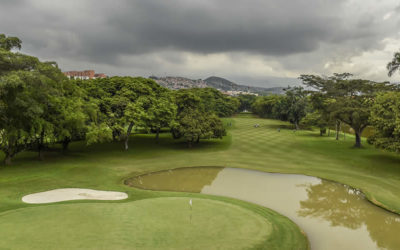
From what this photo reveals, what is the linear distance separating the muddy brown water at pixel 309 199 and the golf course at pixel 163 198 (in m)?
0.94

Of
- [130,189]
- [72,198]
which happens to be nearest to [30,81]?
[72,198]

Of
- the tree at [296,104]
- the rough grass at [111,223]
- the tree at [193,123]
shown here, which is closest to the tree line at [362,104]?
the tree at [296,104]

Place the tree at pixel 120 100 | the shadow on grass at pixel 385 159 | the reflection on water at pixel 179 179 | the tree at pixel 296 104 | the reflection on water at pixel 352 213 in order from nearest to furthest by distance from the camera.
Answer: the reflection on water at pixel 352 213, the reflection on water at pixel 179 179, the shadow on grass at pixel 385 159, the tree at pixel 120 100, the tree at pixel 296 104

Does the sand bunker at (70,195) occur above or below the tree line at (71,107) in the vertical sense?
below

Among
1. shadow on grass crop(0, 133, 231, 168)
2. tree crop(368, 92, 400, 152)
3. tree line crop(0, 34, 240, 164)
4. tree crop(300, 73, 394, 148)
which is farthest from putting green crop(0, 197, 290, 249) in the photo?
tree crop(300, 73, 394, 148)

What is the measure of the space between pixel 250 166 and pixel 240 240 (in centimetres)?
1894

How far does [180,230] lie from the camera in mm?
10617

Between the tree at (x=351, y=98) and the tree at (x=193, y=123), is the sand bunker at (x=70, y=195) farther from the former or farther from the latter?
the tree at (x=351, y=98)

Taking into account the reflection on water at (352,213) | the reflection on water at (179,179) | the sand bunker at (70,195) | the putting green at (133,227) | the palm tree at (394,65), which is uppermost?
the palm tree at (394,65)

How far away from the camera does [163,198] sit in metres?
15.8

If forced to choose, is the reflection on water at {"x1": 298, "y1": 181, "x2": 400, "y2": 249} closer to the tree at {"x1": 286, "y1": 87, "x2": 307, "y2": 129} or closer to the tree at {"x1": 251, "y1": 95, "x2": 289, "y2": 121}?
the tree at {"x1": 286, "y1": 87, "x2": 307, "y2": 129}

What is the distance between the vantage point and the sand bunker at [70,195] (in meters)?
16.5

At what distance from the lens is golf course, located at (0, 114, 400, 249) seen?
32.1 ft

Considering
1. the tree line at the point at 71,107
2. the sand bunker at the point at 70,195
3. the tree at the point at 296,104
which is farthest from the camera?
the tree at the point at 296,104
